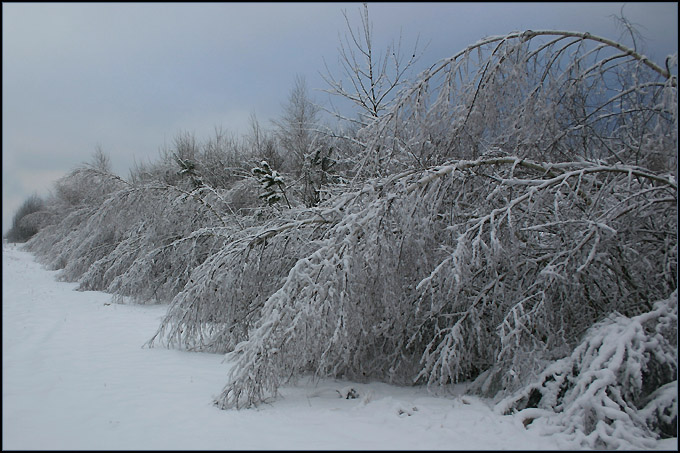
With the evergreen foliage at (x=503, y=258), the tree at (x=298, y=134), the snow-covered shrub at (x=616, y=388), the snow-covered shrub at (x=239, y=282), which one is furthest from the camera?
the tree at (x=298, y=134)

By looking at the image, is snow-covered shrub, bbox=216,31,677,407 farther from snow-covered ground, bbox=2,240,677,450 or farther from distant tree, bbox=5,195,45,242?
distant tree, bbox=5,195,45,242

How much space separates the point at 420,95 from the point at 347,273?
2330 mm

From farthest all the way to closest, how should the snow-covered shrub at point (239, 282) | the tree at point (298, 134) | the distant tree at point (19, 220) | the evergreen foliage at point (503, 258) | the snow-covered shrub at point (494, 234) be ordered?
the distant tree at point (19, 220)
the tree at point (298, 134)
the snow-covered shrub at point (239, 282)
the snow-covered shrub at point (494, 234)
the evergreen foliage at point (503, 258)

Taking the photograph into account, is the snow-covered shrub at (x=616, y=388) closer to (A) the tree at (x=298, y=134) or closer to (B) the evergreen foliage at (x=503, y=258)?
(B) the evergreen foliage at (x=503, y=258)

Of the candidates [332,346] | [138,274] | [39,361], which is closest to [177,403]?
[332,346]

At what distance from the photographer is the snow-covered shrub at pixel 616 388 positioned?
3.61 m

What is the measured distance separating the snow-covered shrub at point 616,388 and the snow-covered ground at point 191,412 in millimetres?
182

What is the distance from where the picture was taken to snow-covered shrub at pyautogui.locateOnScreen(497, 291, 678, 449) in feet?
11.8

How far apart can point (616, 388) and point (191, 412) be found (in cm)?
355

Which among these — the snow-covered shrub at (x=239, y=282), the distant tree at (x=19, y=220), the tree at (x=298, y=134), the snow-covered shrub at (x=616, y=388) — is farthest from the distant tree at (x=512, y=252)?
the distant tree at (x=19, y=220)

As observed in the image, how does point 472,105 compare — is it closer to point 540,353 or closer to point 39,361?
point 540,353

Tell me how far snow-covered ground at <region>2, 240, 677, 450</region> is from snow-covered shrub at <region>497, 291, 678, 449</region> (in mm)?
182

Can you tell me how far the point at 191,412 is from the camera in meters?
4.49

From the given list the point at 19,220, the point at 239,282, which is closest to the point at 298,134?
the point at 239,282
